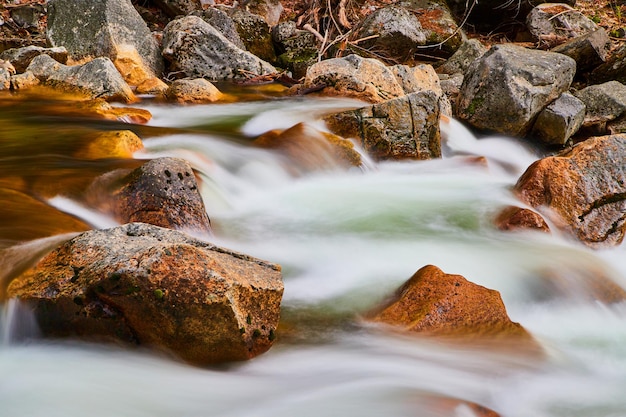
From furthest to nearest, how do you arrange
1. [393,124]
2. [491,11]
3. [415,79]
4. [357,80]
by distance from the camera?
[491,11] < [415,79] < [357,80] < [393,124]

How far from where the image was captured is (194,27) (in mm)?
10430

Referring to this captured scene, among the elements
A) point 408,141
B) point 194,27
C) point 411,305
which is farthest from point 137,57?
point 411,305

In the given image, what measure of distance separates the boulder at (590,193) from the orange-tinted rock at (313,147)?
81.9 inches

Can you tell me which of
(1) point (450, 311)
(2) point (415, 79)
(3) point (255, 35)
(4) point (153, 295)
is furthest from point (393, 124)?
(3) point (255, 35)

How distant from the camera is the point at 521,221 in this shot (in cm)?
527

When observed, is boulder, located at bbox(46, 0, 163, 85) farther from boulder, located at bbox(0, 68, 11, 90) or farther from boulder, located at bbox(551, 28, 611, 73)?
boulder, located at bbox(551, 28, 611, 73)

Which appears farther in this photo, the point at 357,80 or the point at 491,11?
the point at 491,11

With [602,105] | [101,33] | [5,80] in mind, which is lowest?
[602,105]

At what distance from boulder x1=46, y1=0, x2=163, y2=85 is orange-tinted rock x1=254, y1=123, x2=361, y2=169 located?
408 cm

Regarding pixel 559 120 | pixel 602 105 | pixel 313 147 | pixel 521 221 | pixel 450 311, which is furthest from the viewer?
pixel 602 105

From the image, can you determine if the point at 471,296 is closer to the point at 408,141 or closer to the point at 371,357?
the point at 371,357

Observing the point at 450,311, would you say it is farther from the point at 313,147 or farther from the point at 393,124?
the point at 393,124

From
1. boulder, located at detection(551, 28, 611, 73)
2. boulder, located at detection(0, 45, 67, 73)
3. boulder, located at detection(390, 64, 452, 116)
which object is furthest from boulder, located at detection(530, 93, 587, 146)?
boulder, located at detection(0, 45, 67, 73)

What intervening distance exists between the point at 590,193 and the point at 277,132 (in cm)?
330
